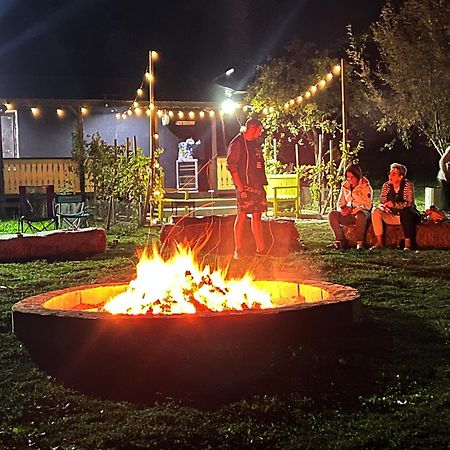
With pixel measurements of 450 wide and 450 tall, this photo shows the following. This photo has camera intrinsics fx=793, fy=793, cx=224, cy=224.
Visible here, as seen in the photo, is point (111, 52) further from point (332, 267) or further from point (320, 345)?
point (320, 345)

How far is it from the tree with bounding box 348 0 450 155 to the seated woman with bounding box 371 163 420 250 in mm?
9477

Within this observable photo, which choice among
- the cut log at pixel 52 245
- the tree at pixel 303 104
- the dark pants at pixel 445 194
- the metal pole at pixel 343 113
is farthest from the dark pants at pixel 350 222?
the dark pants at pixel 445 194

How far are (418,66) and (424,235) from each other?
10.2 meters

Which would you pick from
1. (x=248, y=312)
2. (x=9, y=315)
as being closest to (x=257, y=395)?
(x=248, y=312)

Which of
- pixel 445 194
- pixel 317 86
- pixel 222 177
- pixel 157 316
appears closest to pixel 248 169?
pixel 157 316

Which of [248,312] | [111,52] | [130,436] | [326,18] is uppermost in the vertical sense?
[326,18]

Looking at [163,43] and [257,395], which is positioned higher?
[163,43]

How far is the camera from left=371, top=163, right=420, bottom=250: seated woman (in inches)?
411

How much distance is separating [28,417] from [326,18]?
2885 centimetres

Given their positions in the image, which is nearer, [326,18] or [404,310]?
[404,310]

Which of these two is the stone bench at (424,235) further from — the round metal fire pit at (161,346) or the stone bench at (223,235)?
the round metal fire pit at (161,346)

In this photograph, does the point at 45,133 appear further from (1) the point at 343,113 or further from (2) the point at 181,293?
(2) the point at 181,293

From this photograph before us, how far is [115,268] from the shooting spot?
967 cm

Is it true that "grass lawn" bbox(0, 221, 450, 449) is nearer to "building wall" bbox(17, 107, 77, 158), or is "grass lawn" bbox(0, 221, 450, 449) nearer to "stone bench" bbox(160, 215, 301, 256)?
"stone bench" bbox(160, 215, 301, 256)
